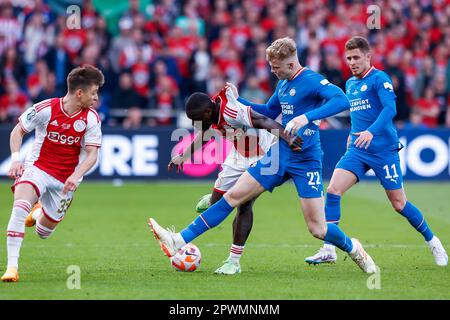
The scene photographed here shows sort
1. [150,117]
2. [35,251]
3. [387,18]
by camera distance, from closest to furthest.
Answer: [35,251] → [150,117] → [387,18]

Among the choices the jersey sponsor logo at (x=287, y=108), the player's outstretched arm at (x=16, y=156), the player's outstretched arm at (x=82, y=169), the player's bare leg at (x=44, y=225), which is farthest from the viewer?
the player's bare leg at (x=44, y=225)

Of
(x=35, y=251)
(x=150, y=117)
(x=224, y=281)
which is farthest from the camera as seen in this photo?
(x=150, y=117)

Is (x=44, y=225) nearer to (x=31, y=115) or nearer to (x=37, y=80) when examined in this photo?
(x=31, y=115)

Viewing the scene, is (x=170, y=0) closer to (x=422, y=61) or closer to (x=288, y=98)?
(x=422, y=61)

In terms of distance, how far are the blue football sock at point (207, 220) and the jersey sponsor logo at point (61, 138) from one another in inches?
55.5

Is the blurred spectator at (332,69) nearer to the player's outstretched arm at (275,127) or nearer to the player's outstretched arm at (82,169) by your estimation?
the player's outstretched arm at (275,127)

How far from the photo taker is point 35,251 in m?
11.0

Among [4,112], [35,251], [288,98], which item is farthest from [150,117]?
[288,98]

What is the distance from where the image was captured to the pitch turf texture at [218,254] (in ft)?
26.4

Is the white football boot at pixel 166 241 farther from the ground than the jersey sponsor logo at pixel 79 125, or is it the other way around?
the jersey sponsor logo at pixel 79 125

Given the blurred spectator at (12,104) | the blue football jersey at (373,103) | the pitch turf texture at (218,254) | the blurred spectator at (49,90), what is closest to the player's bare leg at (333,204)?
the pitch turf texture at (218,254)

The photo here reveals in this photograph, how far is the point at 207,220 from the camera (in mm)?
8938

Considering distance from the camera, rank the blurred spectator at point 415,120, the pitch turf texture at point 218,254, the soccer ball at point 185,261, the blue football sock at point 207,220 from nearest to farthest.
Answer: the pitch turf texture at point 218,254, the blue football sock at point 207,220, the soccer ball at point 185,261, the blurred spectator at point 415,120

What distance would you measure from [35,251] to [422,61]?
1410 centimetres
